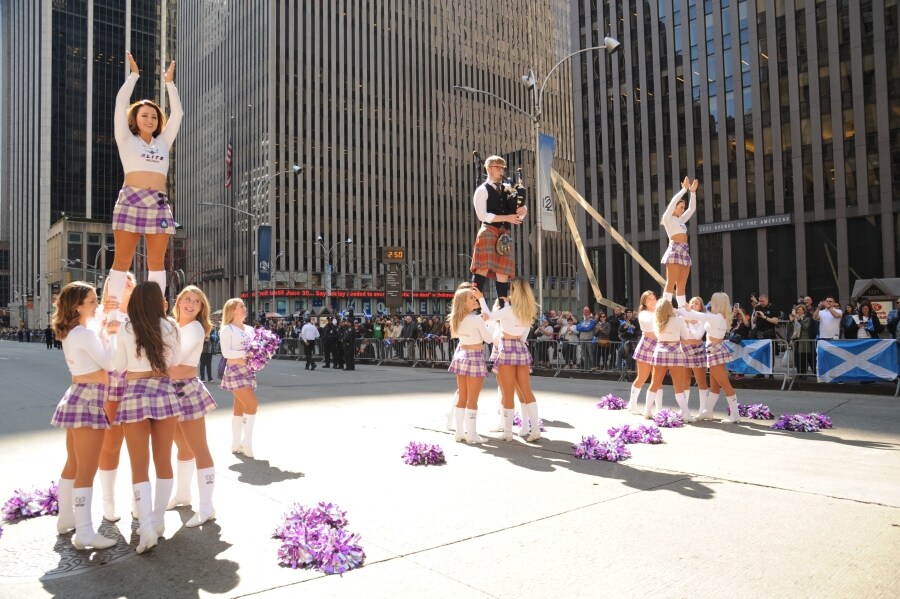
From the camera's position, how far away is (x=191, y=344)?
5273 mm

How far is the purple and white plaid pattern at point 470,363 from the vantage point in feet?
26.9

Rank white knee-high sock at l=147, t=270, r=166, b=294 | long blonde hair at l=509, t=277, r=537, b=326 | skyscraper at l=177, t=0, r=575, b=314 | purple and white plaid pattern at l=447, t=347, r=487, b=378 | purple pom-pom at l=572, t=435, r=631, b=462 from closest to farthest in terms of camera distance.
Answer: white knee-high sock at l=147, t=270, r=166, b=294, purple pom-pom at l=572, t=435, r=631, b=462, purple and white plaid pattern at l=447, t=347, r=487, b=378, long blonde hair at l=509, t=277, r=537, b=326, skyscraper at l=177, t=0, r=575, b=314

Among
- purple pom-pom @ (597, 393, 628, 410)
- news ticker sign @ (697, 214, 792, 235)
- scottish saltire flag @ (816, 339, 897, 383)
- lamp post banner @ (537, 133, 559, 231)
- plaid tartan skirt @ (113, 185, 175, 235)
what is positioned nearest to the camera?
plaid tartan skirt @ (113, 185, 175, 235)

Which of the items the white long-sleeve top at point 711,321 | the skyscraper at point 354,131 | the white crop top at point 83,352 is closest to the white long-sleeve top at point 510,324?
the white long-sleeve top at point 711,321

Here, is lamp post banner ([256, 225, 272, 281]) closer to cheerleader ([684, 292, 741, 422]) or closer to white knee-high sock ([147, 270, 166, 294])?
cheerleader ([684, 292, 741, 422])

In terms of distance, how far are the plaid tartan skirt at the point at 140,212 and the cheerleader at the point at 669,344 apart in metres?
6.90

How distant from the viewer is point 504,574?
4.02 metres

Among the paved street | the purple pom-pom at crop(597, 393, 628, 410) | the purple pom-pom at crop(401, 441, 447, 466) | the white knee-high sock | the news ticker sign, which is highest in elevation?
the news ticker sign

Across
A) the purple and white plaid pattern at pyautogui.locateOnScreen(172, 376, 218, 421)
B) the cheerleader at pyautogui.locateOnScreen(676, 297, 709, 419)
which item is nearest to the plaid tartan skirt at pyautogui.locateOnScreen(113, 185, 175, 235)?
the purple and white plaid pattern at pyautogui.locateOnScreen(172, 376, 218, 421)

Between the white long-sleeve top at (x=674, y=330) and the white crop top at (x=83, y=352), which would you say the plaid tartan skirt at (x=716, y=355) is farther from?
the white crop top at (x=83, y=352)

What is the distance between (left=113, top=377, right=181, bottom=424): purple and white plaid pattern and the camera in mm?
4672

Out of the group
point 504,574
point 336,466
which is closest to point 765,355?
point 336,466

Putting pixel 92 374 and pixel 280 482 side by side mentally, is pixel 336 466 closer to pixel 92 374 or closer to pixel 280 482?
pixel 280 482

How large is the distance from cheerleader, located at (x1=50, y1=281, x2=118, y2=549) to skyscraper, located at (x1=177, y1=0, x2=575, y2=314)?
239ft
